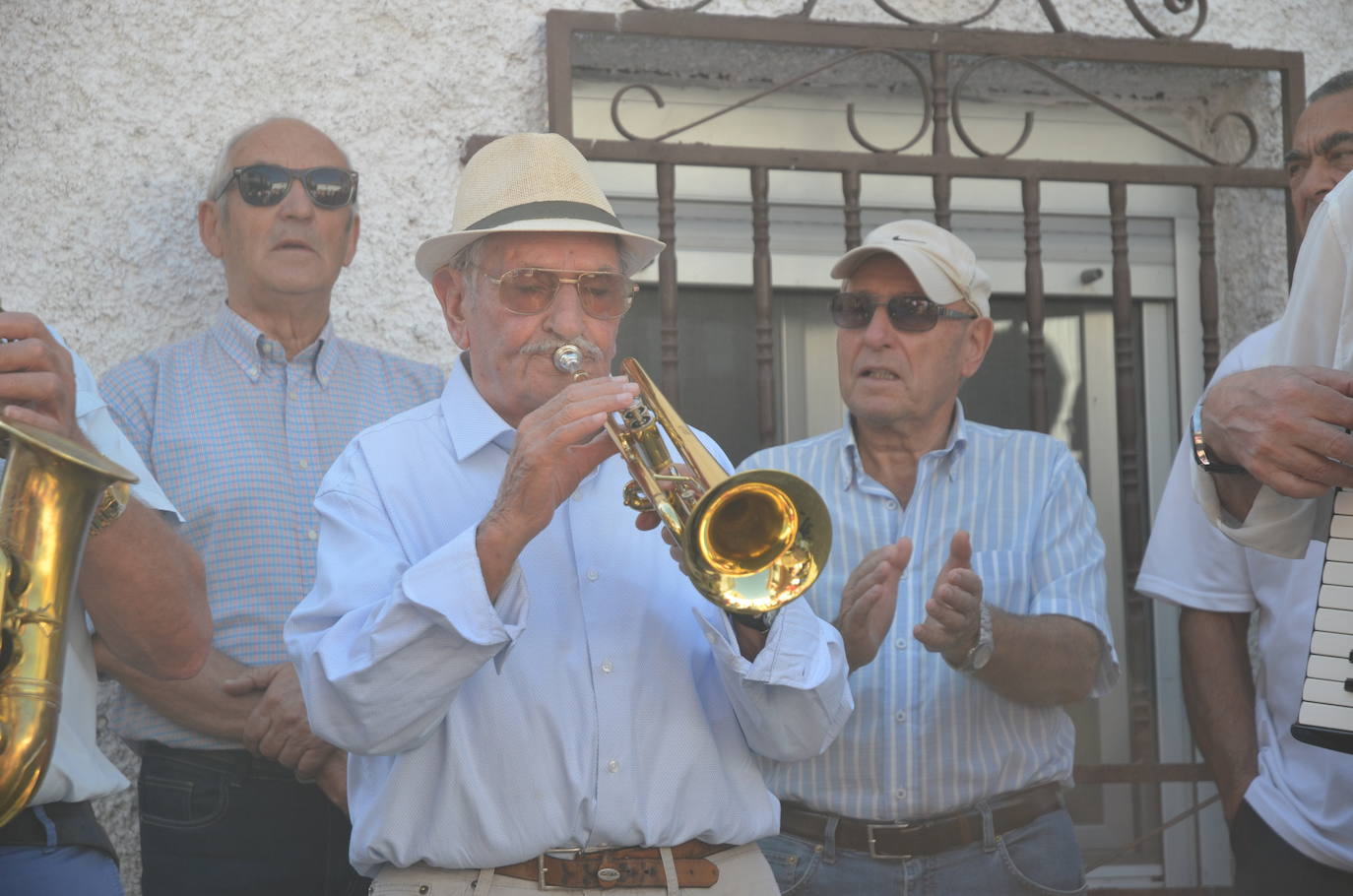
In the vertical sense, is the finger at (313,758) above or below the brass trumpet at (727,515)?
below

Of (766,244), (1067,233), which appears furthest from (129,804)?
(1067,233)

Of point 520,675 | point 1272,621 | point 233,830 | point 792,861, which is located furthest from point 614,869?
point 1272,621

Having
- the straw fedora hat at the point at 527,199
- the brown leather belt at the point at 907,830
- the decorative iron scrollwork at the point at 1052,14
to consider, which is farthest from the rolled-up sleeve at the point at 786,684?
the decorative iron scrollwork at the point at 1052,14

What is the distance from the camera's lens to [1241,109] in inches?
178

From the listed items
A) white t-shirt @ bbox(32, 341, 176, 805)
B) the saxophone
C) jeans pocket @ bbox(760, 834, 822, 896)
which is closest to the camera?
the saxophone

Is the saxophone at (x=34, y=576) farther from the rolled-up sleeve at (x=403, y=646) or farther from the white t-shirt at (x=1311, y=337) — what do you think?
the white t-shirt at (x=1311, y=337)

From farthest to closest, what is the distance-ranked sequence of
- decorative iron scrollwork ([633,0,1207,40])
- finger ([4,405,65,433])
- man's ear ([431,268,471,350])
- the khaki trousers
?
decorative iron scrollwork ([633,0,1207,40]) < man's ear ([431,268,471,350]) < the khaki trousers < finger ([4,405,65,433])

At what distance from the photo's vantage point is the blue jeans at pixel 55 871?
8.16 feet

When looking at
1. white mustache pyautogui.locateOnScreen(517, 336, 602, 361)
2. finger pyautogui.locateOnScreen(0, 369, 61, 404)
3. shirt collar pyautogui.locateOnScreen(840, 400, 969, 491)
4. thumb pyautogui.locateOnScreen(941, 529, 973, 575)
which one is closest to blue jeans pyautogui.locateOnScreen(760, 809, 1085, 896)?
thumb pyautogui.locateOnScreen(941, 529, 973, 575)

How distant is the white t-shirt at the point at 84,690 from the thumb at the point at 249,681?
373 mm

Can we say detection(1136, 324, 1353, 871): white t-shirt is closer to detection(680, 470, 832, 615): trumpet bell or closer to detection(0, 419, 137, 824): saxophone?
detection(680, 470, 832, 615): trumpet bell

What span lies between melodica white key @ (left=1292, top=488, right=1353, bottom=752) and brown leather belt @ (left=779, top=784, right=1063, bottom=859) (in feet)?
3.51

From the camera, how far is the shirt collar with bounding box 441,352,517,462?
2.76m

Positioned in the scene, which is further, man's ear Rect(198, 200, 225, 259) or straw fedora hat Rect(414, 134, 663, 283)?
man's ear Rect(198, 200, 225, 259)
